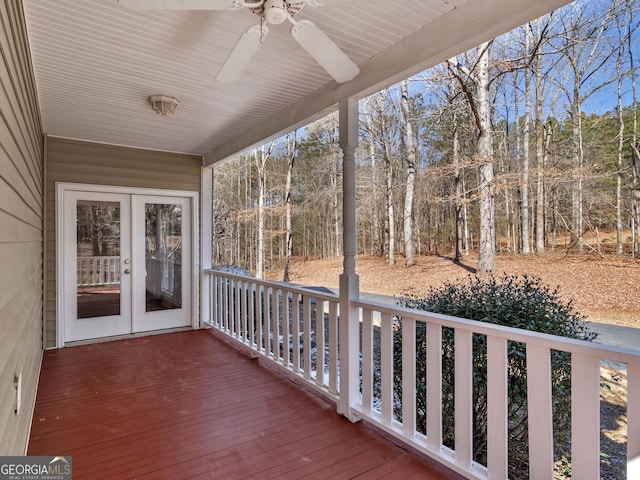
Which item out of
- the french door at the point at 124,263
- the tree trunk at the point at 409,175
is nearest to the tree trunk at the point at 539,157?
the tree trunk at the point at 409,175

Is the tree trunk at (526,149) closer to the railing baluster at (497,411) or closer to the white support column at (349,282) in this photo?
the white support column at (349,282)

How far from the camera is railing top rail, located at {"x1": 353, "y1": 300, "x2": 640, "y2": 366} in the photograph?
4.34 feet

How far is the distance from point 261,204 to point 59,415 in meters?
8.60

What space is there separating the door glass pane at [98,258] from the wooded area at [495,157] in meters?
A: 6.11

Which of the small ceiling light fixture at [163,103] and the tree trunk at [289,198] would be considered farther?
the tree trunk at [289,198]

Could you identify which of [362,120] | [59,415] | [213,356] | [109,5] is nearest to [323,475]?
[59,415]

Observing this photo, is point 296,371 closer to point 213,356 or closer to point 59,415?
point 213,356

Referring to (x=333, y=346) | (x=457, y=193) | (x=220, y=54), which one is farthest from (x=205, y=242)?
(x=457, y=193)

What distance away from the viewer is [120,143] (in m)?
4.54

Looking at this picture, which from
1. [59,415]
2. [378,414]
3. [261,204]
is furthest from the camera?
[261,204]

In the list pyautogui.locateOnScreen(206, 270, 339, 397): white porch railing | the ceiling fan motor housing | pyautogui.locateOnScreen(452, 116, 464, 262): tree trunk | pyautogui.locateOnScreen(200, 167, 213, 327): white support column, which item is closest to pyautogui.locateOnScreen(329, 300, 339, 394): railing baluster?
pyautogui.locateOnScreen(206, 270, 339, 397): white porch railing

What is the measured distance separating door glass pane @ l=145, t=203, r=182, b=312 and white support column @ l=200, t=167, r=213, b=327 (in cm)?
31

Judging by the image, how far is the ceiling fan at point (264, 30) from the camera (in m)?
1.45

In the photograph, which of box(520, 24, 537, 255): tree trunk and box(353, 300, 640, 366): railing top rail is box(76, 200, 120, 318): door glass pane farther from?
box(520, 24, 537, 255): tree trunk
